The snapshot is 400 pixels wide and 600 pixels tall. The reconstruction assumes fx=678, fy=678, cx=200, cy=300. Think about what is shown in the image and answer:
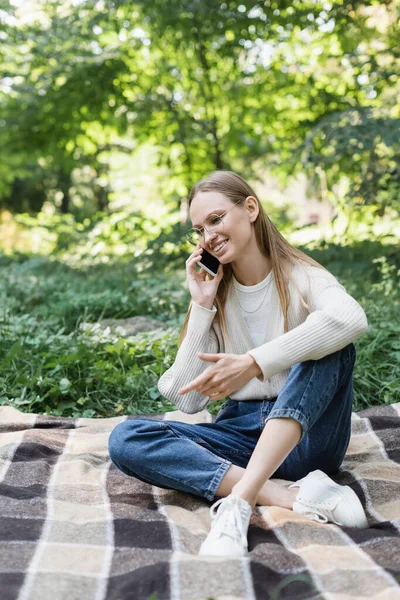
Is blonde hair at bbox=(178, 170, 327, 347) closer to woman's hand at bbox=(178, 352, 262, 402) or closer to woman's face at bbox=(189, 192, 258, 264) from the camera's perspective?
woman's face at bbox=(189, 192, 258, 264)

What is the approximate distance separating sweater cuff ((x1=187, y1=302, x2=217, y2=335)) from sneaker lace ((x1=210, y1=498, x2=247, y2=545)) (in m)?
0.69

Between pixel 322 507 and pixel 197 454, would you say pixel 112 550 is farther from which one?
pixel 322 507

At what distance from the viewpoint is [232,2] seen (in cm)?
629

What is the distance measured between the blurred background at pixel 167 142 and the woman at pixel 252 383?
1.09 meters

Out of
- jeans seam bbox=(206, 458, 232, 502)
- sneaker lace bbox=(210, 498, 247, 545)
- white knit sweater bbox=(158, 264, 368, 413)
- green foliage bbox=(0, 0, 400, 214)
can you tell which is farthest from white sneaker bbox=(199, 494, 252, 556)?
green foliage bbox=(0, 0, 400, 214)

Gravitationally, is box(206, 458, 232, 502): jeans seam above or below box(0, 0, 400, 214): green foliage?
below

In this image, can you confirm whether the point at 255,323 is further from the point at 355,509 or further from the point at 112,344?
the point at 112,344

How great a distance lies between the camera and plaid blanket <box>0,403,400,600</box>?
1.52 m

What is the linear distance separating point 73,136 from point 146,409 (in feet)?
17.8

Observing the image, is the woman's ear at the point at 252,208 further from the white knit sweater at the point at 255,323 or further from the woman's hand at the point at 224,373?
the woman's hand at the point at 224,373

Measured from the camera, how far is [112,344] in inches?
159

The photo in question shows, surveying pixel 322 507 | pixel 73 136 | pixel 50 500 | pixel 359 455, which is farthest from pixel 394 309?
pixel 73 136

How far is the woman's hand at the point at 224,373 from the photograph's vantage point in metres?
1.96

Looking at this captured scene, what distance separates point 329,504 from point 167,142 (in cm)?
713
